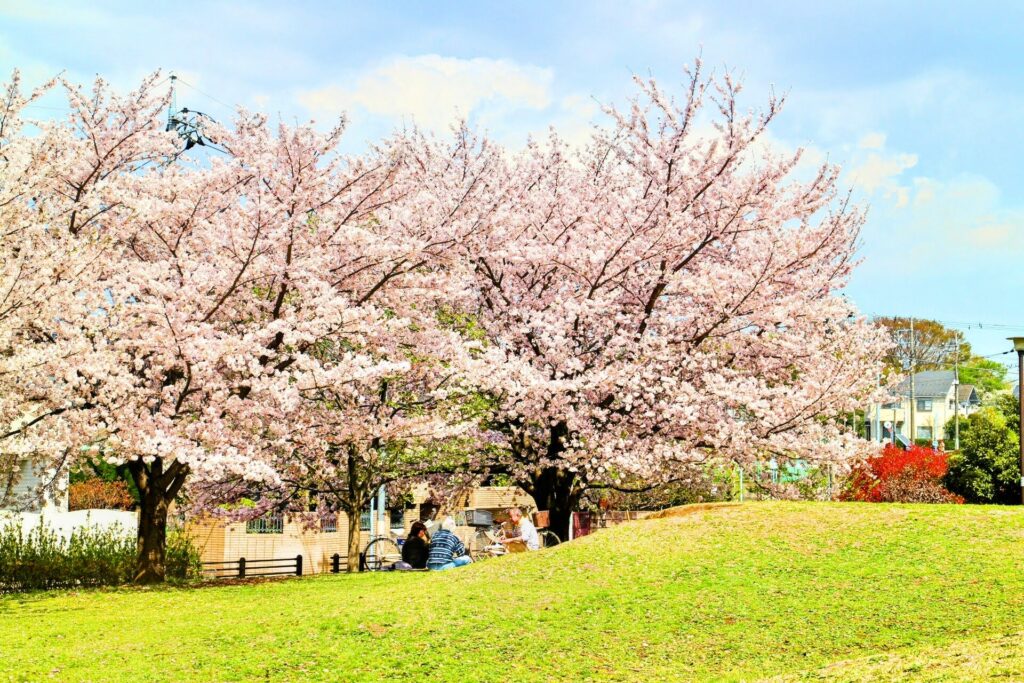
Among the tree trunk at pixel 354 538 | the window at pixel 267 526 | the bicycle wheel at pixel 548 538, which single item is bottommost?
the window at pixel 267 526

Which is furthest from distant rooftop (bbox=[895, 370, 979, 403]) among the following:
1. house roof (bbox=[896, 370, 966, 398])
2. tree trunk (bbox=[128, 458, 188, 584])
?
tree trunk (bbox=[128, 458, 188, 584])

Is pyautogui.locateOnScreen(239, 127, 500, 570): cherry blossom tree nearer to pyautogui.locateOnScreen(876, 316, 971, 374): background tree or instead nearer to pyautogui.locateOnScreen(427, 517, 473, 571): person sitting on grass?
pyautogui.locateOnScreen(427, 517, 473, 571): person sitting on grass

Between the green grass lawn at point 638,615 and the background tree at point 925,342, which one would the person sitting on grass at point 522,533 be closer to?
the green grass lawn at point 638,615

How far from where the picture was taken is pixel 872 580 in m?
12.4

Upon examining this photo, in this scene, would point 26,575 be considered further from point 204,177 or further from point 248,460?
point 204,177

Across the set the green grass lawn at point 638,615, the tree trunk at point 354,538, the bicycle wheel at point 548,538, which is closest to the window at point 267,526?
the tree trunk at point 354,538

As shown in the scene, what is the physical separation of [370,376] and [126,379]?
3716 mm

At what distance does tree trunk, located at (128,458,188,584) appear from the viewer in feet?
56.2

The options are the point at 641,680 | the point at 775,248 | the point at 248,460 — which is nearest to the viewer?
the point at 641,680

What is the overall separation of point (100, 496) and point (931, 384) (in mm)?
77275

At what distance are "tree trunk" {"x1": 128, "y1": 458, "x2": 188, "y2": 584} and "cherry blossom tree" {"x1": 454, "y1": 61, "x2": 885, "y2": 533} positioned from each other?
6058 mm

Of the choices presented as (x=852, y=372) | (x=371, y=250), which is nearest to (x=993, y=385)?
(x=852, y=372)

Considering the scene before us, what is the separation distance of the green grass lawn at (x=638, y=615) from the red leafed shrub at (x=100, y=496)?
26242mm

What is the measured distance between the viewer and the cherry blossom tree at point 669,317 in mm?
18938
